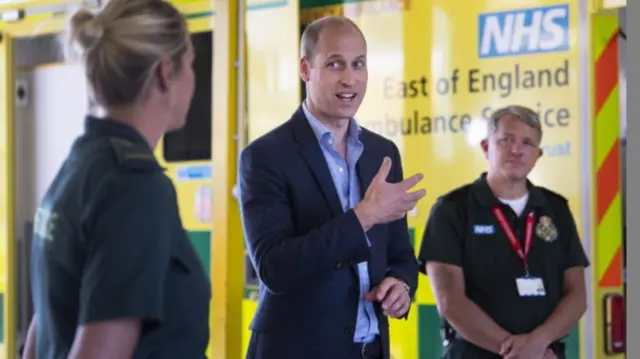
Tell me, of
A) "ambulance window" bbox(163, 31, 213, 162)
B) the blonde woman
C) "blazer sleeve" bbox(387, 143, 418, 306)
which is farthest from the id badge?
the blonde woman

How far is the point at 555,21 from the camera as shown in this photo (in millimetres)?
3264

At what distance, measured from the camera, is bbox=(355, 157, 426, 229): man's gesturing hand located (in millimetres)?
2611

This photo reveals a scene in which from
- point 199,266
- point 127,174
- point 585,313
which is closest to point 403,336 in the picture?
point 585,313

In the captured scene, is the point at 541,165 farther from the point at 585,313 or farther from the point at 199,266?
the point at 199,266

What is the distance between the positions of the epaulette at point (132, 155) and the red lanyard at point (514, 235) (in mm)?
1868

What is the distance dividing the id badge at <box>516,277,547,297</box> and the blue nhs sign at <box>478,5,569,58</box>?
728mm

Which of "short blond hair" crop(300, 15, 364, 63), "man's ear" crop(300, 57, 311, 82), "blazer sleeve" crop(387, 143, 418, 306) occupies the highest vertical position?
"short blond hair" crop(300, 15, 364, 63)

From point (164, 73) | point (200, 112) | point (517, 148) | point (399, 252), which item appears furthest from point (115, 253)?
point (200, 112)

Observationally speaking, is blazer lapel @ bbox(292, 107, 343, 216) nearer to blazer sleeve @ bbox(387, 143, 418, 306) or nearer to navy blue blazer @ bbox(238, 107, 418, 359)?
navy blue blazer @ bbox(238, 107, 418, 359)

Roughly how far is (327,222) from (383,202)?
0.15 metres

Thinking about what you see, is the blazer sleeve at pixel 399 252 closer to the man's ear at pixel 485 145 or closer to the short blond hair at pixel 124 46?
the man's ear at pixel 485 145

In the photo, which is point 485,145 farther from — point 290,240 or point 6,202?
point 6,202

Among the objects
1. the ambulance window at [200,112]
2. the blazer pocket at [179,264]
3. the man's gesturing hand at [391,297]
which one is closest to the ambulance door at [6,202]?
the ambulance window at [200,112]

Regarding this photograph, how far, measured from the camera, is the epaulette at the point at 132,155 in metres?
1.75
